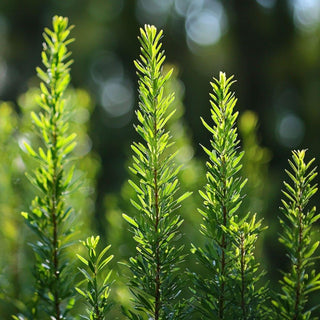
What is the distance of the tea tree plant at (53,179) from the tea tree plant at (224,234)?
50 mm

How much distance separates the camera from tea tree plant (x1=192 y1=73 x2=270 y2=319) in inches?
6.7

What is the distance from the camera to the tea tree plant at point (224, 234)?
0.17 m

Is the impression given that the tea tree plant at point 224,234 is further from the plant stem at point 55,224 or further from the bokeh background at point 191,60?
the bokeh background at point 191,60

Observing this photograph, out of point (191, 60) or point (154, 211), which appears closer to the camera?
point (154, 211)

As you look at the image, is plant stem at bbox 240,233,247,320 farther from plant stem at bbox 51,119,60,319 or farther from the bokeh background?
the bokeh background

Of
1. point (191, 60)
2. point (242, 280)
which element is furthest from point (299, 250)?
point (191, 60)

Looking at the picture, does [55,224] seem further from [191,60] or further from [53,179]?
[191,60]

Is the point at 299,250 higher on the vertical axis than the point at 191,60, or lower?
lower

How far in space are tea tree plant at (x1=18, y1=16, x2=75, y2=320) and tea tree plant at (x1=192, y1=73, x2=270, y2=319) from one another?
0.05 meters

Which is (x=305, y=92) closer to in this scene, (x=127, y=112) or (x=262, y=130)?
(x=262, y=130)

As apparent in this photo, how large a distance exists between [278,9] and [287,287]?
161 cm

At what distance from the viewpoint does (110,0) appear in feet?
6.32

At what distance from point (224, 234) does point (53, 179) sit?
0.07m

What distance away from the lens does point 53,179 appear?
167mm
